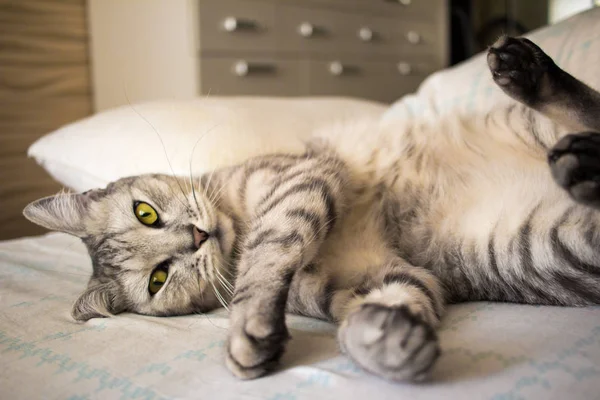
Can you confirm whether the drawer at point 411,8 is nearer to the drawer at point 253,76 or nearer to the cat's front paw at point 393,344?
the drawer at point 253,76

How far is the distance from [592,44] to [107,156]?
127cm

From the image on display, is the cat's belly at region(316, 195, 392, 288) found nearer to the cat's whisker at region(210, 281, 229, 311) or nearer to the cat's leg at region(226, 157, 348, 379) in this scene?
the cat's leg at region(226, 157, 348, 379)

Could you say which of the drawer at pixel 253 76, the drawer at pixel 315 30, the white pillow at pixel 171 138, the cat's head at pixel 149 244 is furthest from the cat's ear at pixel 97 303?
the drawer at pixel 315 30

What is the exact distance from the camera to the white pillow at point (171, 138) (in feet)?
4.63

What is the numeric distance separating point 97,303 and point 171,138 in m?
0.54

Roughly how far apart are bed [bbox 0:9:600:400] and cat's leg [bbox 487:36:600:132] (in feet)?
0.87

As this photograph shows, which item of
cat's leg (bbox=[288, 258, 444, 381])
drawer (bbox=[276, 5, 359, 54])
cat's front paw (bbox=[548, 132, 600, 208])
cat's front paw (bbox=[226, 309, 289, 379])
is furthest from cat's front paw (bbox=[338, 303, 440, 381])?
drawer (bbox=[276, 5, 359, 54])

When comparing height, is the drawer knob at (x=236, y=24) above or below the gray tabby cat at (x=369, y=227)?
above

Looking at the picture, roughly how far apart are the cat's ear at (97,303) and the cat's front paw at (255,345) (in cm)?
36

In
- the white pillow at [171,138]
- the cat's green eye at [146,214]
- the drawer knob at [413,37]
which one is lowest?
the cat's green eye at [146,214]

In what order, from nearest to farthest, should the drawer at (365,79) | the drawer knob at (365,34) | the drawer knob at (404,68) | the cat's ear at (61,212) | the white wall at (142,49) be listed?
the cat's ear at (61,212) → the white wall at (142,49) → the drawer at (365,79) → the drawer knob at (365,34) → the drawer knob at (404,68)

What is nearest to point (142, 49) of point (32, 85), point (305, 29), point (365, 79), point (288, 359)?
point (32, 85)

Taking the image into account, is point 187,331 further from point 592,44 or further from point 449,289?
point 592,44

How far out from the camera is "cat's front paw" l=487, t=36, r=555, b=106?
98 centimetres
